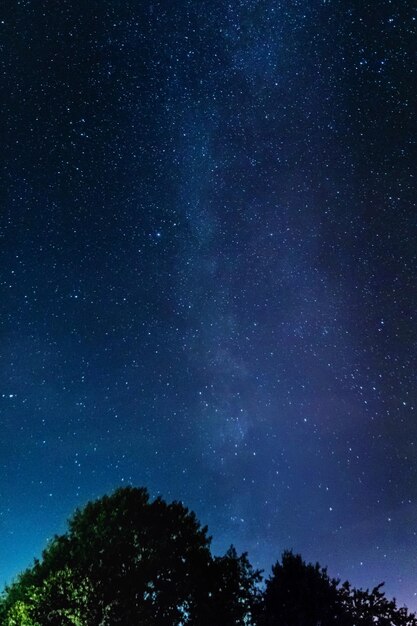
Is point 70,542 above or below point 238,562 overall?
above

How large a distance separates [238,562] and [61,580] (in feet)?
30.7

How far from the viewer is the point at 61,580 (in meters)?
19.8

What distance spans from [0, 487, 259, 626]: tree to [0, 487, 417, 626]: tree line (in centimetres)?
4

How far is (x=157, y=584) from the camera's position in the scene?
68.6 ft

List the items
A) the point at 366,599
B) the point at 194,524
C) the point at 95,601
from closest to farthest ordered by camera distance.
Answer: the point at 95,601 < the point at 366,599 < the point at 194,524

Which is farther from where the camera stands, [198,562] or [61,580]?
[198,562]

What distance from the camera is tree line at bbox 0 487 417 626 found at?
19.5m

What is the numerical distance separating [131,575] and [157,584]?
140cm

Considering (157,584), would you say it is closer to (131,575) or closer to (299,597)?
(131,575)

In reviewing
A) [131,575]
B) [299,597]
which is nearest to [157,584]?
[131,575]

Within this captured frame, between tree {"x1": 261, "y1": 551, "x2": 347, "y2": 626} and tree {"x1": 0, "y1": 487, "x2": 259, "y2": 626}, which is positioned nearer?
tree {"x1": 0, "y1": 487, "x2": 259, "y2": 626}

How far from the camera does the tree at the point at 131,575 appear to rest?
19.4 meters

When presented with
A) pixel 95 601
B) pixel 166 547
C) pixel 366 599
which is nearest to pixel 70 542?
pixel 95 601

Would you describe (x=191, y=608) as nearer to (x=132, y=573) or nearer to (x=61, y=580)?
(x=132, y=573)
